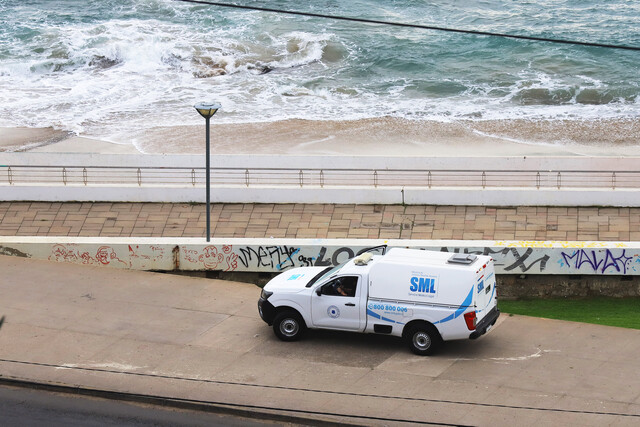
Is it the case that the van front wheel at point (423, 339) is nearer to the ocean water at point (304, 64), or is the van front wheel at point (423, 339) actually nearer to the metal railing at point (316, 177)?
the metal railing at point (316, 177)

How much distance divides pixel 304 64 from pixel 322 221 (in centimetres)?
2797

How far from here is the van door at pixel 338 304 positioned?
47.8ft

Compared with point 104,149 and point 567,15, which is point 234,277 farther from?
point 567,15

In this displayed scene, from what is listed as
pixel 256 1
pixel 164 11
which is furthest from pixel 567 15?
pixel 164 11

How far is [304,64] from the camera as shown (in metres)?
47.5

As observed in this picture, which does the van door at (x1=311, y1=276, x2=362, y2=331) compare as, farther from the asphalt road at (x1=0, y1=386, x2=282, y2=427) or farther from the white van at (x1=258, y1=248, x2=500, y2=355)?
the asphalt road at (x1=0, y1=386, x2=282, y2=427)

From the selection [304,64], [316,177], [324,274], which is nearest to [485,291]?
[324,274]

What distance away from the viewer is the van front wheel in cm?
1420

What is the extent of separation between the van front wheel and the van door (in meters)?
0.90

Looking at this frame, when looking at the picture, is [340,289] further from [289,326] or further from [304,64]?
[304,64]

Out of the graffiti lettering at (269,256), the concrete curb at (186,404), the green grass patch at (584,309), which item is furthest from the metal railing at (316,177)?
the concrete curb at (186,404)

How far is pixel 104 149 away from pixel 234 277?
15957 mm

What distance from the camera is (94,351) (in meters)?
14.5

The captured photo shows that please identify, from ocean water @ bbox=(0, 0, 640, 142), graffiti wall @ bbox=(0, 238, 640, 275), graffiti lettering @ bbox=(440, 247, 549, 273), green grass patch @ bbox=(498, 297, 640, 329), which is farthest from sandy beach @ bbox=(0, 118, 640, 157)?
green grass patch @ bbox=(498, 297, 640, 329)
